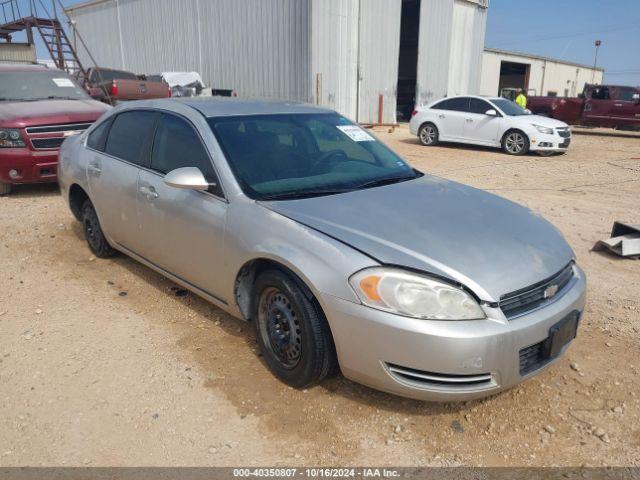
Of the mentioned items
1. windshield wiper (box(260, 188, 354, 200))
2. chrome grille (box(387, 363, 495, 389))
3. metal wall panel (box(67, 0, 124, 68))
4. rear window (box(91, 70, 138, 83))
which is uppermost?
metal wall panel (box(67, 0, 124, 68))

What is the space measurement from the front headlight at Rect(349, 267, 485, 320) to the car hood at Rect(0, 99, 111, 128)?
6.60m

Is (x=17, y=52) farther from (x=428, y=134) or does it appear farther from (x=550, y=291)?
(x=550, y=291)

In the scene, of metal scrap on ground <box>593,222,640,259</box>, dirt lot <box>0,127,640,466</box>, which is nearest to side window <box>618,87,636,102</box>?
metal scrap on ground <box>593,222,640,259</box>

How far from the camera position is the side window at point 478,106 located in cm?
1355

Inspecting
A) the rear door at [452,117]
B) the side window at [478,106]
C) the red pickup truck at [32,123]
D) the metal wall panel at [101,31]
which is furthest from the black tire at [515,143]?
the metal wall panel at [101,31]

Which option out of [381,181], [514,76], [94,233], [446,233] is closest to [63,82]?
[94,233]

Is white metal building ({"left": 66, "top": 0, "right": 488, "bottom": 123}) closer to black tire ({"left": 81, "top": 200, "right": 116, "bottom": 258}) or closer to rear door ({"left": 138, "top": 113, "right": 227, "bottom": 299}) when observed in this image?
black tire ({"left": 81, "top": 200, "right": 116, "bottom": 258})

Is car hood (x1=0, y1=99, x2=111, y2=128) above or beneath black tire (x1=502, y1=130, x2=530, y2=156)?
above

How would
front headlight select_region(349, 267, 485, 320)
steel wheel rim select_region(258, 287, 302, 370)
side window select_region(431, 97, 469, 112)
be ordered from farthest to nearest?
side window select_region(431, 97, 469, 112), steel wheel rim select_region(258, 287, 302, 370), front headlight select_region(349, 267, 485, 320)

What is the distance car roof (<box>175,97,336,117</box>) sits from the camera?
3.75m

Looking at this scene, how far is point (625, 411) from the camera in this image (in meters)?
2.82

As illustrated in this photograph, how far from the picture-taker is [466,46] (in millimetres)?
25031

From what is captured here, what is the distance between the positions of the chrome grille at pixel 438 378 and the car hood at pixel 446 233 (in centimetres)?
39

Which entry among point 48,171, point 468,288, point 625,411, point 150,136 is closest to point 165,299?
point 150,136
